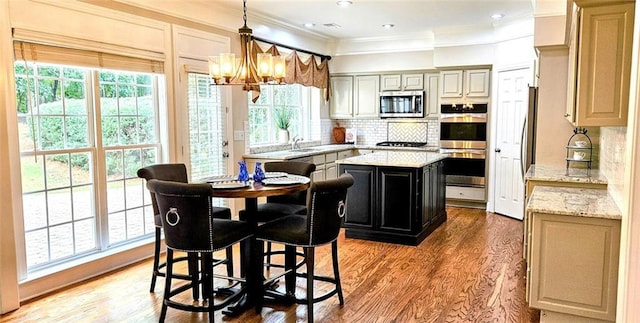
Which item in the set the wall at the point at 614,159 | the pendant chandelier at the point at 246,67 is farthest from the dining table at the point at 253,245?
the wall at the point at 614,159

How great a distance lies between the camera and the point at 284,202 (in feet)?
13.3

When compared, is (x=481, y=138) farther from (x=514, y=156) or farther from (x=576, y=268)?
(x=576, y=268)

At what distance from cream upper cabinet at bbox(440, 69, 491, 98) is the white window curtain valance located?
425 centimetres

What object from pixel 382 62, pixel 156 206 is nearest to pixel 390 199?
pixel 156 206

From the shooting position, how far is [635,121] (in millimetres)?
2156

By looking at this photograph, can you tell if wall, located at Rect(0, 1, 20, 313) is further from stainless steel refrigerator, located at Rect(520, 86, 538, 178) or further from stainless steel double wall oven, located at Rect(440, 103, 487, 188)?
stainless steel double wall oven, located at Rect(440, 103, 487, 188)

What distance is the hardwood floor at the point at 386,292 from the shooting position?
10.5 feet

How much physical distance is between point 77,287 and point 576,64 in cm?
404

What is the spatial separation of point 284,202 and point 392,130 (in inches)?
166

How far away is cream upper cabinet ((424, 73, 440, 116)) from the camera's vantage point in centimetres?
727

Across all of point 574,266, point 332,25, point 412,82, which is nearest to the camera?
point 574,266

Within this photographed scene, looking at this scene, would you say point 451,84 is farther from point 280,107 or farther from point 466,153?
point 280,107

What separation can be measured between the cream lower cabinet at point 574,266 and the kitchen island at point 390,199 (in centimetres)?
196

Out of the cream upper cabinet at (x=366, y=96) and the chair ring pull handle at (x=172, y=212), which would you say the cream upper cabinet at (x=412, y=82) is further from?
the chair ring pull handle at (x=172, y=212)
